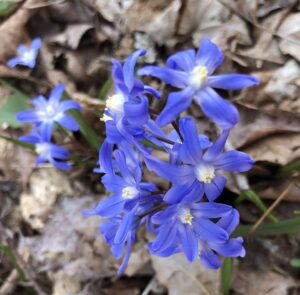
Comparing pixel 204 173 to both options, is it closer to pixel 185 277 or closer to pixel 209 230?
pixel 209 230

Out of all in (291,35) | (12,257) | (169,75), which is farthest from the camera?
(291,35)

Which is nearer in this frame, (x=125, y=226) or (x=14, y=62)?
(x=125, y=226)

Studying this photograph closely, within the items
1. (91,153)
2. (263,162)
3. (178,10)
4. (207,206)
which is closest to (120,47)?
(178,10)

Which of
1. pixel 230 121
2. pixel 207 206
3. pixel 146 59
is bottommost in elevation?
pixel 146 59

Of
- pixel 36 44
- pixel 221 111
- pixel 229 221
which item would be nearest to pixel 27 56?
pixel 36 44

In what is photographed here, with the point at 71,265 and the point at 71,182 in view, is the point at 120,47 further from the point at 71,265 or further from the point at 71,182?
the point at 71,265

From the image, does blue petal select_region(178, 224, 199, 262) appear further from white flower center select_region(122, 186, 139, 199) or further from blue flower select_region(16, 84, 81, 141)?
blue flower select_region(16, 84, 81, 141)

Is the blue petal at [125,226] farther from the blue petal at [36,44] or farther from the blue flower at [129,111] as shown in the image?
the blue petal at [36,44]
